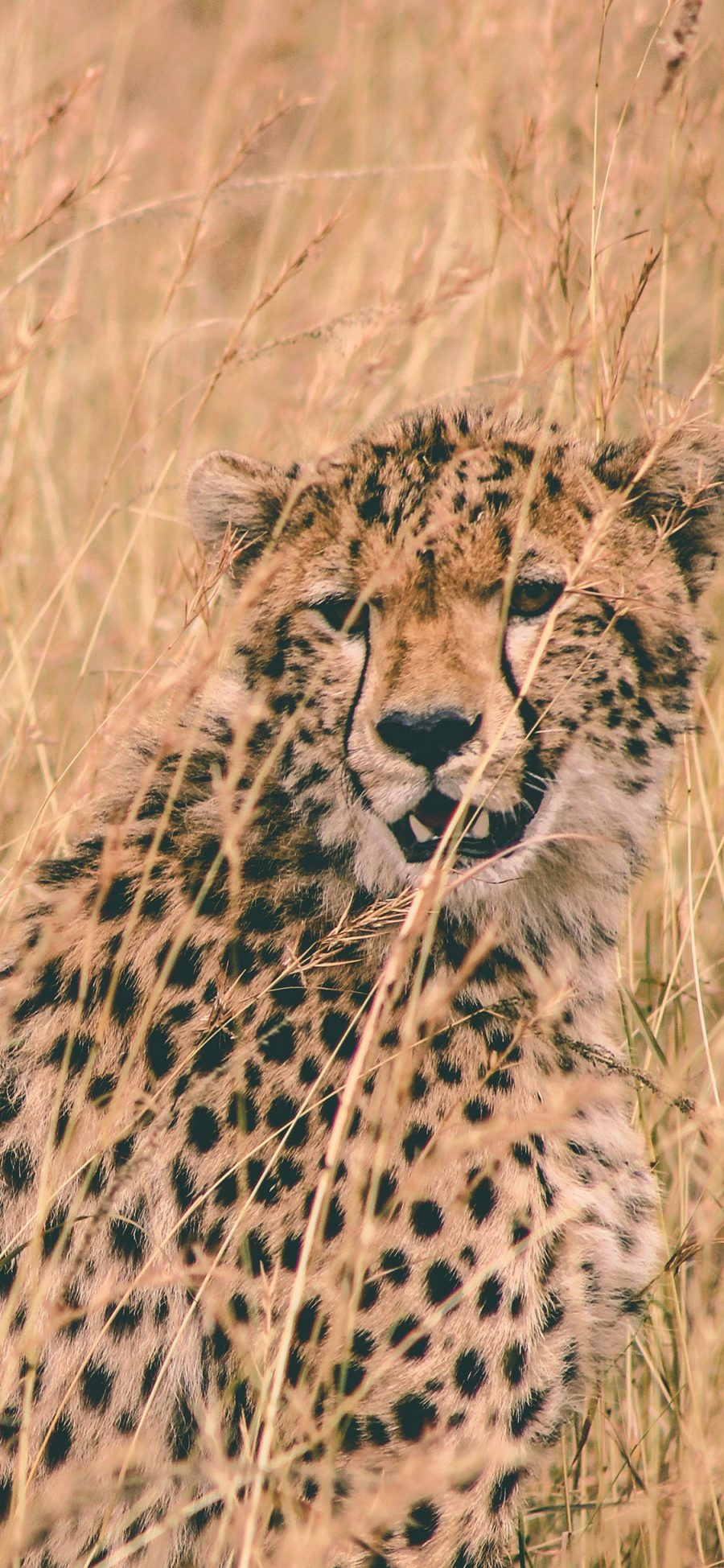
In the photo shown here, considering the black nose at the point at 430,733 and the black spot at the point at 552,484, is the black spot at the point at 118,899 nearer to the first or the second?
the black nose at the point at 430,733

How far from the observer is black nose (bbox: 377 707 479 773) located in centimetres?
229

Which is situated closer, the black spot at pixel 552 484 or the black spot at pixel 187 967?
the black spot at pixel 187 967

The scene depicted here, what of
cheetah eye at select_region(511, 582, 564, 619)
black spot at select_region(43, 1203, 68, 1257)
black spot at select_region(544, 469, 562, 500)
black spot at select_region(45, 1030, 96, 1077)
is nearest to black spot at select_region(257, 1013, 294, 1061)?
black spot at select_region(45, 1030, 96, 1077)

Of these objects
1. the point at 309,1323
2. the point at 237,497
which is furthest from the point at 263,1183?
the point at 237,497

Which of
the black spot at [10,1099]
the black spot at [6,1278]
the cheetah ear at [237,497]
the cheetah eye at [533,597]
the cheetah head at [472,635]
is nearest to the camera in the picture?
the black spot at [6,1278]

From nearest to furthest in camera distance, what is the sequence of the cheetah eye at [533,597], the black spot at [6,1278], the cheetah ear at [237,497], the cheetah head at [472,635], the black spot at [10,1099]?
the black spot at [6,1278], the black spot at [10,1099], the cheetah head at [472,635], the cheetah eye at [533,597], the cheetah ear at [237,497]

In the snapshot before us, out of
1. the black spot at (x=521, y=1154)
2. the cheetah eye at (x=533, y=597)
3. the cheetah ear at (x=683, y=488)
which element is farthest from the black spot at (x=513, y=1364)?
the cheetah ear at (x=683, y=488)

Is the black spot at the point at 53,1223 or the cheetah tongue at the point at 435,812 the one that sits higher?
the cheetah tongue at the point at 435,812

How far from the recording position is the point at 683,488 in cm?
264

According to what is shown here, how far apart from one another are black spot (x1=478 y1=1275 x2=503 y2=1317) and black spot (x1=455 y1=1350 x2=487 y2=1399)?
54 millimetres

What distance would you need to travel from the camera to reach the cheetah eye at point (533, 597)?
251cm

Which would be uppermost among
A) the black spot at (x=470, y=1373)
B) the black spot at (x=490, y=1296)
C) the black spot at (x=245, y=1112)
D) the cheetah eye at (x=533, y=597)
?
the cheetah eye at (x=533, y=597)

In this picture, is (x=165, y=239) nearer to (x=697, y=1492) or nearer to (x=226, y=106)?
(x=226, y=106)

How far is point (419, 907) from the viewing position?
190 centimetres
